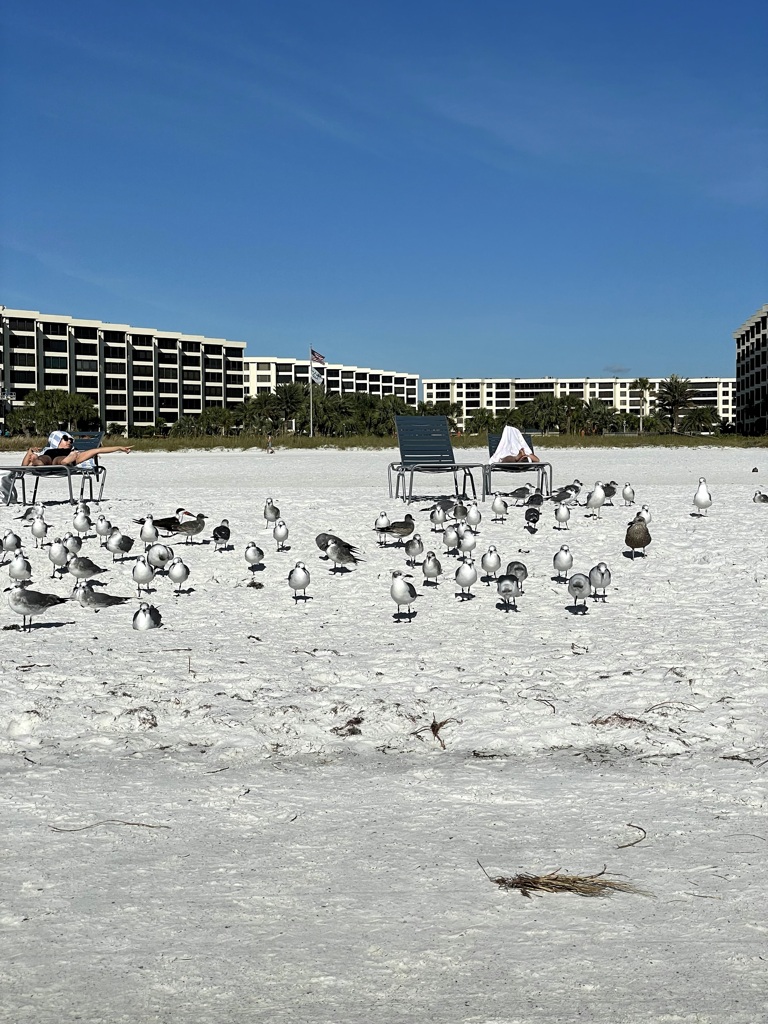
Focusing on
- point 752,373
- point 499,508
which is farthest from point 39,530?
point 752,373

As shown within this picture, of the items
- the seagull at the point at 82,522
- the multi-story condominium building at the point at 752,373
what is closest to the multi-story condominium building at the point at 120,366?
the multi-story condominium building at the point at 752,373

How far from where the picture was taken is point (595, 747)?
15.7 ft

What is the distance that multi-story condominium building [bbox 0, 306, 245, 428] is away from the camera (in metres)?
117

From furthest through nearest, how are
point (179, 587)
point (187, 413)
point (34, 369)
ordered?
point (187, 413)
point (34, 369)
point (179, 587)

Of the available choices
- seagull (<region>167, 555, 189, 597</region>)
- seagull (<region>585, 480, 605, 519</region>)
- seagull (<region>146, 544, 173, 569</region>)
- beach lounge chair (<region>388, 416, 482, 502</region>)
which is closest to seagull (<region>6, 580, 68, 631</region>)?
seagull (<region>167, 555, 189, 597</region>)

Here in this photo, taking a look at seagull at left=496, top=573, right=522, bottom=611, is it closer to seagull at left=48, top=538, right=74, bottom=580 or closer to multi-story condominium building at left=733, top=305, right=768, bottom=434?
seagull at left=48, top=538, right=74, bottom=580

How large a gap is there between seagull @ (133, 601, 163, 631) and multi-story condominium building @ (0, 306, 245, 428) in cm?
11377

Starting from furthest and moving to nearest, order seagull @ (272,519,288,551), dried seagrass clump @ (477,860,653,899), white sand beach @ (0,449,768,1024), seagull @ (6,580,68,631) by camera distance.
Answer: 1. seagull @ (272,519,288,551)
2. seagull @ (6,580,68,631)
3. dried seagrass clump @ (477,860,653,899)
4. white sand beach @ (0,449,768,1024)

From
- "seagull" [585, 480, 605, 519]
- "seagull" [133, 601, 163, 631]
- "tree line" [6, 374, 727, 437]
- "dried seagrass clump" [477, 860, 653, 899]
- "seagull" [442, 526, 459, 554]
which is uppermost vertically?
"tree line" [6, 374, 727, 437]

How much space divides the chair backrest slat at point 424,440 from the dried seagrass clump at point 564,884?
1085 cm

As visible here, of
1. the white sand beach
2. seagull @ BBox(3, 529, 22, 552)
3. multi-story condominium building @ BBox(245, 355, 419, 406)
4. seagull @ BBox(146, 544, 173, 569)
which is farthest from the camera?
multi-story condominium building @ BBox(245, 355, 419, 406)

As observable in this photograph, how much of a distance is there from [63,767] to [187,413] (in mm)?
137306

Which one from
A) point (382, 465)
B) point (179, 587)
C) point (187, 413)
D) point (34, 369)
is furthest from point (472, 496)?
point (187, 413)

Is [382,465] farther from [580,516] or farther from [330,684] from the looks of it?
[330,684]
